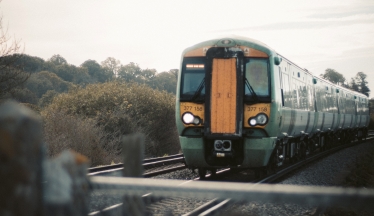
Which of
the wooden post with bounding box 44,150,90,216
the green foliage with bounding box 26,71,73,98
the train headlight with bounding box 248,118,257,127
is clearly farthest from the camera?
the green foliage with bounding box 26,71,73,98

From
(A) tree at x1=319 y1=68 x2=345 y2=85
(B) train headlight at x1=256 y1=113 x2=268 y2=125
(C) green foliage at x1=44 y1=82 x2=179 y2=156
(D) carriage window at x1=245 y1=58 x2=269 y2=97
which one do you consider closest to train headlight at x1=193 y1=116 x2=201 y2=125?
(B) train headlight at x1=256 y1=113 x2=268 y2=125

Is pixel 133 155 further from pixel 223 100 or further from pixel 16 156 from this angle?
pixel 223 100

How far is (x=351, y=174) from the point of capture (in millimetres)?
14359

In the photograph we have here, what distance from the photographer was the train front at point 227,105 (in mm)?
10891

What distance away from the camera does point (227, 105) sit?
10938mm

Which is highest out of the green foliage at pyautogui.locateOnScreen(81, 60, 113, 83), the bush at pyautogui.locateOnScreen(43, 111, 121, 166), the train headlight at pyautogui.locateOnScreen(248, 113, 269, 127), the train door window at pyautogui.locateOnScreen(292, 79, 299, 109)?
the green foliage at pyautogui.locateOnScreen(81, 60, 113, 83)

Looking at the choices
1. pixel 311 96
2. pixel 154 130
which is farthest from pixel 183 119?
pixel 154 130

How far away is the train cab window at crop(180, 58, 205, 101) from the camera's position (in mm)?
11102

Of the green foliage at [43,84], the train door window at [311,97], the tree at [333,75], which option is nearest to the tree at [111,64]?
the green foliage at [43,84]

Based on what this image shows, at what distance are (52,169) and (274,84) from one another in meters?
9.48

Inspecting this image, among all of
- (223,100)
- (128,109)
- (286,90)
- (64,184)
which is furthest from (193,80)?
(128,109)

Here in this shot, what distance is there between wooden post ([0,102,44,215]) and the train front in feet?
29.6

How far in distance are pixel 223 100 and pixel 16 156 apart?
9.20 m

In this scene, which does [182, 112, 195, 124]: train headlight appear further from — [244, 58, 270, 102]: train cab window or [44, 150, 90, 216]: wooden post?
[44, 150, 90, 216]: wooden post
